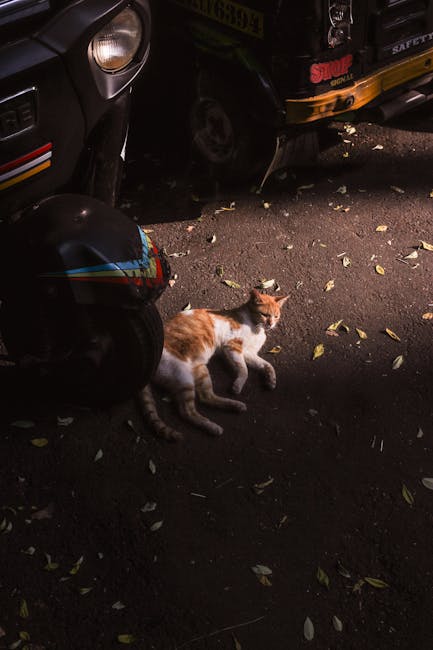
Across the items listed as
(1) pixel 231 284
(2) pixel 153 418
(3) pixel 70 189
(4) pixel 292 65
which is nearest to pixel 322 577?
(2) pixel 153 418

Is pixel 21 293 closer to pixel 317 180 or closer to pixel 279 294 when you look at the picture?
pixel 279 294

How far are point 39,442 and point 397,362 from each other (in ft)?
7.13

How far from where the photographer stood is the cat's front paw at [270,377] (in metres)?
4.22

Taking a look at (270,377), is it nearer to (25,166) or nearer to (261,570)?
(261,570)

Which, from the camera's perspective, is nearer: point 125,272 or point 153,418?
point 125,272

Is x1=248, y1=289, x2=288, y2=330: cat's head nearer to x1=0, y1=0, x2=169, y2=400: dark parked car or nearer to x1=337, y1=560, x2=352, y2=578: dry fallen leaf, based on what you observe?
x1=0, y1=0, x2=169, y2=400: dark parked car

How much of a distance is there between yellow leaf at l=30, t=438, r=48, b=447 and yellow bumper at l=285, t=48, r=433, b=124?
2.78m

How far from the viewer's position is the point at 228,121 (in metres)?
5.68

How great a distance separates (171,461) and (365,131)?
4.07 metres

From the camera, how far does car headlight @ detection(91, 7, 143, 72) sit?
9.62 ft

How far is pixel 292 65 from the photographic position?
486 cm

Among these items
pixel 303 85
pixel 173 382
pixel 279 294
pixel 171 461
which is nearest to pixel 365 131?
pixel 303 85

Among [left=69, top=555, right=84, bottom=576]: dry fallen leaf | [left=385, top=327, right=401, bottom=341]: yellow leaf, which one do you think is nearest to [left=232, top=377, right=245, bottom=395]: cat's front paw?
[left=385, top=327, right=401, bottom=341]: yellow leaf

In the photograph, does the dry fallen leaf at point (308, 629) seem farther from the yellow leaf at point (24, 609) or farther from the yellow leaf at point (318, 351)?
the yellow leaf at point (318, 351)
